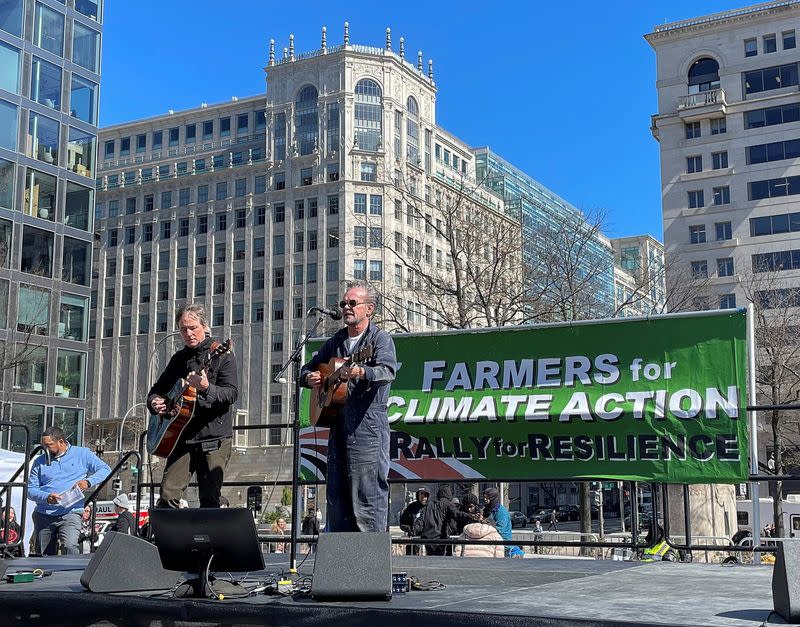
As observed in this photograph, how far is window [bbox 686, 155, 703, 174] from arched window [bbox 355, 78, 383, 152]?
3072cm

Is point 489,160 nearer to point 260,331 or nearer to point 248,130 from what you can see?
point 248,130

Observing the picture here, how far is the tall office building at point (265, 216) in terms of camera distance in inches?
3223

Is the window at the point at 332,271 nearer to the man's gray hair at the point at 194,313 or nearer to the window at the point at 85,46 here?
the window at the point at 85,46

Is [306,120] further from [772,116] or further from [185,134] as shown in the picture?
[772,116]

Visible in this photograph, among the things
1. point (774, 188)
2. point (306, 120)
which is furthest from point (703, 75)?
point (306, 120)

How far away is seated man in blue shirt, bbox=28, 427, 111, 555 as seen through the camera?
10539mm

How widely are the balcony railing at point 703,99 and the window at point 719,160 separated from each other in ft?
11.0

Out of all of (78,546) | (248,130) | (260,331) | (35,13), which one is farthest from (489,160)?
(78,546)

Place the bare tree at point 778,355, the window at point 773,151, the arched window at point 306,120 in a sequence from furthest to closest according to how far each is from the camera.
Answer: the arched window at point 306,120, the window at point 773,151, the bare tree at point 778,355

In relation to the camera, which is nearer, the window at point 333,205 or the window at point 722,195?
the window at point 722,195

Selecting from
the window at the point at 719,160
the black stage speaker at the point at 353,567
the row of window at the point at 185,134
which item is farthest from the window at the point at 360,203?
the black stage speaker at the point at 353,567

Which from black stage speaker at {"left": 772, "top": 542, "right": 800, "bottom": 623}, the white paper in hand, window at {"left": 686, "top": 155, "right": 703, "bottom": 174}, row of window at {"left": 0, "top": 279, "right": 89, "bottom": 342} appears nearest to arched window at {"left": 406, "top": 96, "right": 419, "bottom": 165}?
window at {"left": 686, "top": 155, "right": 703, "bottom": 174}

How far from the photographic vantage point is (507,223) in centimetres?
3488

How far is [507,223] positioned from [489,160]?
65.5 metres
